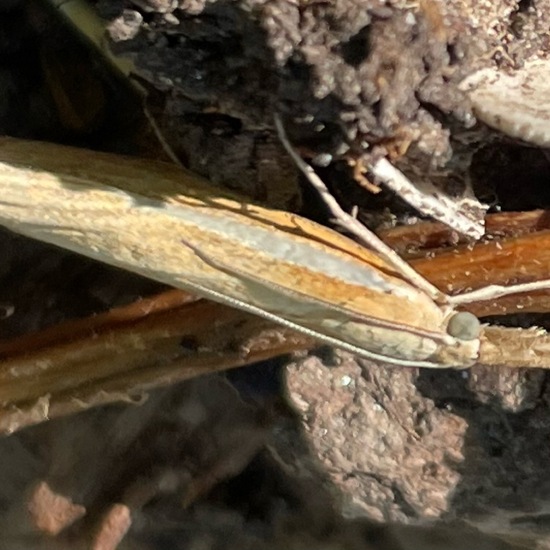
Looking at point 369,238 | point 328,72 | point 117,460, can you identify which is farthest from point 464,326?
point 117,460

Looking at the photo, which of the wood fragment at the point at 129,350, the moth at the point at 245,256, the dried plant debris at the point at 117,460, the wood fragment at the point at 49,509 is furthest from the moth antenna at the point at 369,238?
the wood fragment at the point at 49,509

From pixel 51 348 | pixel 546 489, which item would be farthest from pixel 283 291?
pixel 546 489

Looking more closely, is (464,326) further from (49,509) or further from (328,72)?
(49,509)

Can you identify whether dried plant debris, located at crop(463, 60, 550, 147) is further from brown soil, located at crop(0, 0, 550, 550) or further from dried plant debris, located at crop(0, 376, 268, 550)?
dried plant debris, located at crop(0, 376, 268, 550)

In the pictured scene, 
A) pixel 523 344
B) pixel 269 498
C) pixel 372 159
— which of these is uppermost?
pixel 372 159

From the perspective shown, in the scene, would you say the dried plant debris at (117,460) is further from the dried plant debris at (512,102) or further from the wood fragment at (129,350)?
the dried plant debris at (512,102)

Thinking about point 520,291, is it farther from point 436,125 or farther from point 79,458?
point 79,458
